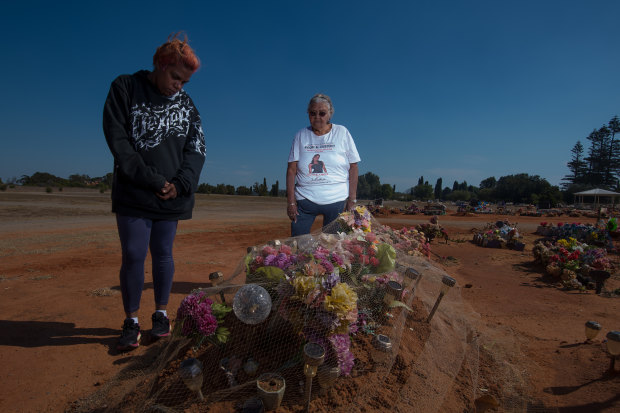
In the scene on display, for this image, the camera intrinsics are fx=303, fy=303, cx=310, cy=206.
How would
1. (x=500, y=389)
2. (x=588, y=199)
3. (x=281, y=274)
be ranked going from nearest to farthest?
(x=281, y=274)
(x=500, y=389)
(x=588, y=199)

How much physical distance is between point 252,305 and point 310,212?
1.68m

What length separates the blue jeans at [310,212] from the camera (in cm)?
309

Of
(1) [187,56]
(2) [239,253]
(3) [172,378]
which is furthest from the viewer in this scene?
(2) [239,253]

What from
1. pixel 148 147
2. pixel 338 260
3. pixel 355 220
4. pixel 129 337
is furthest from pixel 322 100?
pixel 129 337

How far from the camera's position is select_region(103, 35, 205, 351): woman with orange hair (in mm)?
2055

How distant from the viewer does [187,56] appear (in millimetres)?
2084

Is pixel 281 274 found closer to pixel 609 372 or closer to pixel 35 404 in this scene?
pixel 35 404

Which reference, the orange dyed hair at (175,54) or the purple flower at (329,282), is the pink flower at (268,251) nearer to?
the purple flower at (329,282)

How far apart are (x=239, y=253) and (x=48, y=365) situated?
410cm

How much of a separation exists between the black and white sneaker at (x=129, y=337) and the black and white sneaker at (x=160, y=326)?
0.12 m

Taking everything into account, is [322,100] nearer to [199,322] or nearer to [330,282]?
[330,282]

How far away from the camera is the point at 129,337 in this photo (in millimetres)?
2252

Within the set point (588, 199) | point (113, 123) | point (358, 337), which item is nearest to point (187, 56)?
point (113, 123)

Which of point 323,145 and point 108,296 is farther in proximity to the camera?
point 108,296
